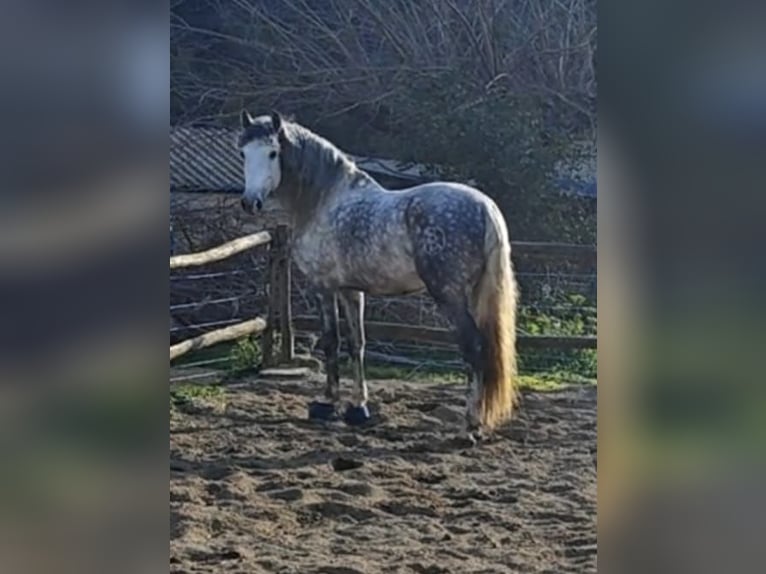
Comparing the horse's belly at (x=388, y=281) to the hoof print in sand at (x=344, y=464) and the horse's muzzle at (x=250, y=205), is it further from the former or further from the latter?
the hoof print in sand at (x=344, y=464)

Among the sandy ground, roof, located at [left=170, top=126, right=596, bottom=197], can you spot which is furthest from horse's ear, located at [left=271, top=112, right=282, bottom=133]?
the sandy ground

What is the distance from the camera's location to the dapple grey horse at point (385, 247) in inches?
124

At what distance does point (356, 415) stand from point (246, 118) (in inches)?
37.2

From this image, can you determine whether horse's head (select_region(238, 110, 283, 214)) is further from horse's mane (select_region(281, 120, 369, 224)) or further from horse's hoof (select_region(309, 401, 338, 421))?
horse's hoof (select_region(309, 401, 338, 421))

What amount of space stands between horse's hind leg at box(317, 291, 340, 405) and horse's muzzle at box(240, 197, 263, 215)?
1.07ft

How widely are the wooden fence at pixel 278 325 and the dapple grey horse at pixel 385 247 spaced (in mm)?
45

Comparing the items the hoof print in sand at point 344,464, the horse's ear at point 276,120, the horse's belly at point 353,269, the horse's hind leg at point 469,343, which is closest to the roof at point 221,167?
the horse's ear at point 276,120

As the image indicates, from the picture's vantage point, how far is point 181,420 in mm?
3199

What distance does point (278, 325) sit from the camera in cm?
322

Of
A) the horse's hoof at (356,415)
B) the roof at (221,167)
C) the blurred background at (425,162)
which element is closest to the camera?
the blurred background at (425,162)

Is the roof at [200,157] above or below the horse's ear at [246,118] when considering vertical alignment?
below

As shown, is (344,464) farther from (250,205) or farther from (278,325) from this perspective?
(250,205)

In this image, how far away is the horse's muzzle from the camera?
3.21 metres

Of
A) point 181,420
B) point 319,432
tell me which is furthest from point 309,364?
point 181,420
